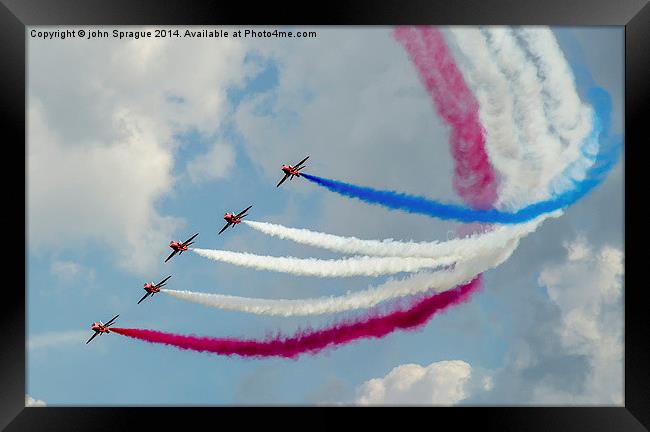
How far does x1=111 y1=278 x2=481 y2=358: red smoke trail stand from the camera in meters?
44.5

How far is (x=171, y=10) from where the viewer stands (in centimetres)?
3812

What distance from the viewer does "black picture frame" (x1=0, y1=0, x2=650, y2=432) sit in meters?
38.3

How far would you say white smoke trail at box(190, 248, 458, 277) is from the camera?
45.7m

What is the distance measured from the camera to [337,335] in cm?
4466

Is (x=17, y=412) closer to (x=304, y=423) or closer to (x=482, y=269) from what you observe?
(x=304, y=423)

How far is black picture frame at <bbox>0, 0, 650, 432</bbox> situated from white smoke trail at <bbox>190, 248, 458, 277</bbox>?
8674mm

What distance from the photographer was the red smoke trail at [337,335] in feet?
146

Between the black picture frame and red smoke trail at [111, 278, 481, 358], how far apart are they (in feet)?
19.0

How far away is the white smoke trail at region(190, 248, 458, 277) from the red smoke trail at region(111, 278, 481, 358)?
5.55ft

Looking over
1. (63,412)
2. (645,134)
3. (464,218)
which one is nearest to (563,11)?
(645,134)

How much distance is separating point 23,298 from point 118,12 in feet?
41.2

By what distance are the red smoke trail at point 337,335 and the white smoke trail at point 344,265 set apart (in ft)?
5.55

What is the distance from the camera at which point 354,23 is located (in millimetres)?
38000

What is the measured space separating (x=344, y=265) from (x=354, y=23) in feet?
43.3
